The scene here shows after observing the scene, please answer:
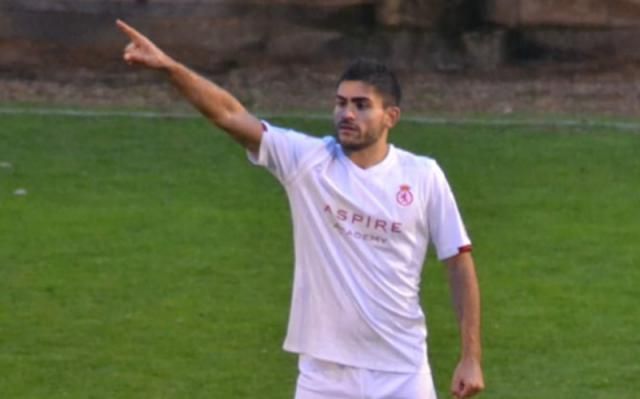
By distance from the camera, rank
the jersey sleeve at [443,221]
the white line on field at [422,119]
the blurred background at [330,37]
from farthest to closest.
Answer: the blurred background at [330,37], the white line on field at [422,119], the jersey sleeve at [443,221]

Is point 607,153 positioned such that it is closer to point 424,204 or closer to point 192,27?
point 192,27

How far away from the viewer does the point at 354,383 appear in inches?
243

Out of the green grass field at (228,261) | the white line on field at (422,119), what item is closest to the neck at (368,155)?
the green grass field at (228,261)

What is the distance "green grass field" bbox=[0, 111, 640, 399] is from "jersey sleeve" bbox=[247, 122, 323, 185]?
3234mm

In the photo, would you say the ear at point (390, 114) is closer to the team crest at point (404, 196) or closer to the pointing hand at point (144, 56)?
the team crest at point (404, 196)

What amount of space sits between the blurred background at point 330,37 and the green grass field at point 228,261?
140 inches

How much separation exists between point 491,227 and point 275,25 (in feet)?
27.0

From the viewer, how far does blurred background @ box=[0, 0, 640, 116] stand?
20438 mm

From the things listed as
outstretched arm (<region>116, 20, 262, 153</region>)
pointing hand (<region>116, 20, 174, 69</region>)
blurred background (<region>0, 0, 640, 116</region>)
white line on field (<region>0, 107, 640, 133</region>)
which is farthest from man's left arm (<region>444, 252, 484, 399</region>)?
blurred background (<region>0, 0, 640, 116</region>)

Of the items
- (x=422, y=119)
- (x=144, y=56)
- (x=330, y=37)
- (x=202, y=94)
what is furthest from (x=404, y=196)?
(x=330, y=37)

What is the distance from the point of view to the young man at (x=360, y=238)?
6141 millimetres

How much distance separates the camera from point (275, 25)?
823 inches

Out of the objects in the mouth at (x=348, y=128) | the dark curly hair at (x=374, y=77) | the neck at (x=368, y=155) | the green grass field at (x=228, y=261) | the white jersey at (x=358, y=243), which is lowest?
the green grass field at (x=228, y=261)

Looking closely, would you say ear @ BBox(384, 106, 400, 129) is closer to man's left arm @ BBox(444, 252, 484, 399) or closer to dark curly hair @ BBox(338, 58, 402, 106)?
dark curly hair @ BBox(338, 58, 402, 106)
